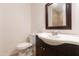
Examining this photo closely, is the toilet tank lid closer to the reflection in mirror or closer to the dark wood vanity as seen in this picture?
the dark wood vanity

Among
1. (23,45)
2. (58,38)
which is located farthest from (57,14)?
(23,45)

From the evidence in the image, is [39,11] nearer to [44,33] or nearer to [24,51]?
[44,33]

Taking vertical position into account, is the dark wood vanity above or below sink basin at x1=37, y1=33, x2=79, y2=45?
below

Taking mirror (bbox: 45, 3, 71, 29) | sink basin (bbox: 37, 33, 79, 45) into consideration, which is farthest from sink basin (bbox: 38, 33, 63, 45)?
mirror (bbox: 45, 3, 71, 29)

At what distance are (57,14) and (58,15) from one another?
21 millimetres

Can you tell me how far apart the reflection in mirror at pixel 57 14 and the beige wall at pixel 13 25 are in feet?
Answer: 0.98

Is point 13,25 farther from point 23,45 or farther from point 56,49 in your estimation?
point 56,49

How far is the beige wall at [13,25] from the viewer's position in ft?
5.29

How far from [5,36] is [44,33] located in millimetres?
585

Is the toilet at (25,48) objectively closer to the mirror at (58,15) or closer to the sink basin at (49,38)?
the sink basin at (49,38)

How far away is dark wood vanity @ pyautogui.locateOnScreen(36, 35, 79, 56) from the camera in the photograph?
4.25 feet

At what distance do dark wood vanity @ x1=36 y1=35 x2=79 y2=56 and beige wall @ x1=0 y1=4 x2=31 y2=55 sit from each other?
0.82 ft

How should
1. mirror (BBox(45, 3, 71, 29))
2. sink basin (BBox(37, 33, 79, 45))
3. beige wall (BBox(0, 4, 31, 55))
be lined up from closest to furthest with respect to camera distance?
sink basin (BBox(37, 33, 79, 45)) → mirror (BBox(45, 3, 71, 29)) → beige wall (BBox(0, 4, 31, 55))

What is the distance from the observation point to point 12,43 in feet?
5.54
